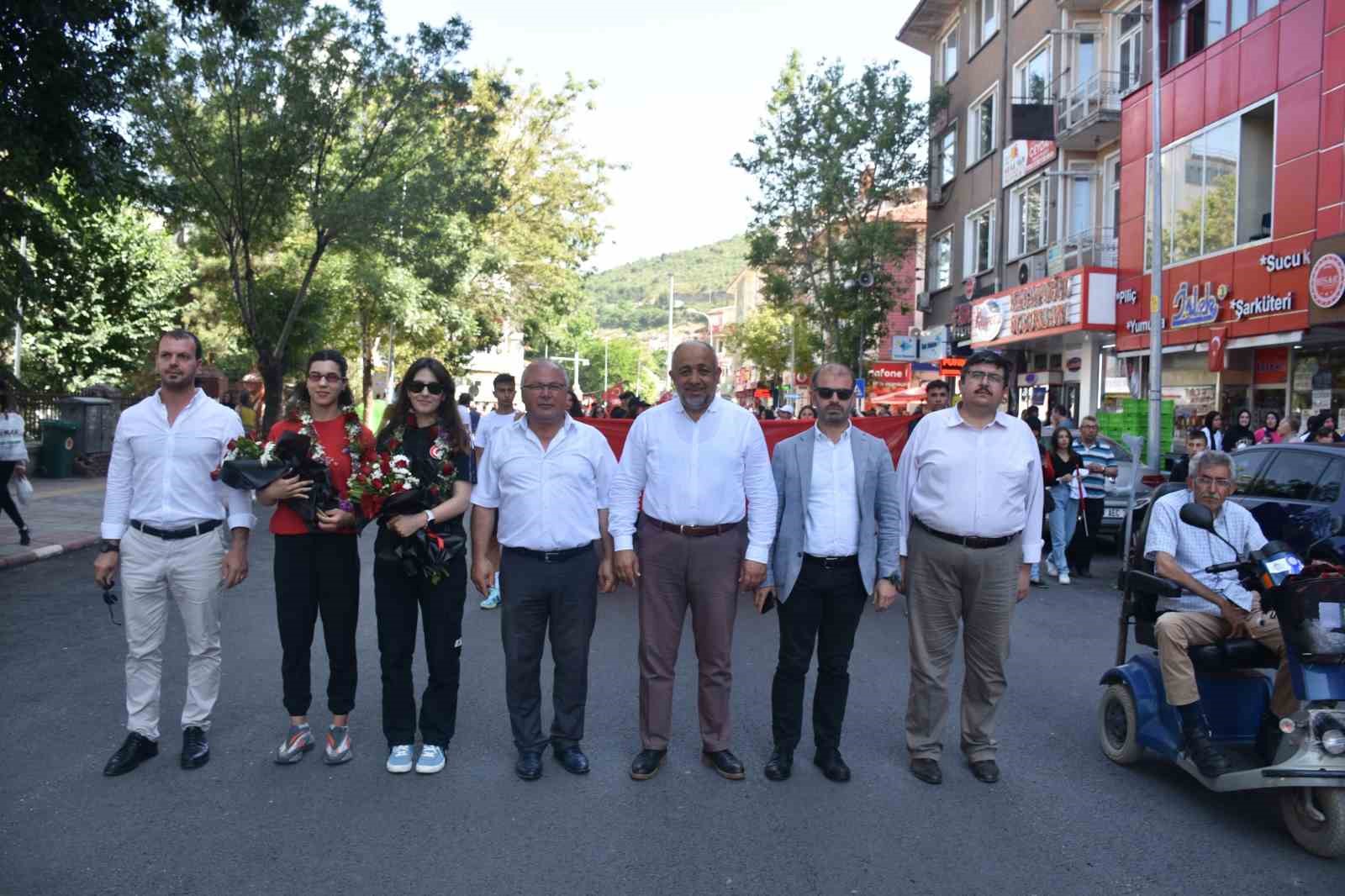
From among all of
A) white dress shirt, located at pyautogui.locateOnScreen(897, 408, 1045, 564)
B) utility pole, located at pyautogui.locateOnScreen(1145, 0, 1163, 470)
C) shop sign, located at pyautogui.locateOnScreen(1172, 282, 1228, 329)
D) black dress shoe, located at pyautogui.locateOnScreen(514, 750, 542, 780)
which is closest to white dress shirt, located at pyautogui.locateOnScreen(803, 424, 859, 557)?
white dress shirt, located at pyautogui.locateOnScreen(897, 408, 1045, 564)

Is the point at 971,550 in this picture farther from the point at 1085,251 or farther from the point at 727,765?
the point at 1085,251

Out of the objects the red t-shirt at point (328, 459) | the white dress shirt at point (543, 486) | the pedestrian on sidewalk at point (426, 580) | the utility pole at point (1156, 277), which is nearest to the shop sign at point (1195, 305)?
the utility pole at point (1156, 277)

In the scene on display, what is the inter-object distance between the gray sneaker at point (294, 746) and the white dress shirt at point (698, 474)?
69.7 inches

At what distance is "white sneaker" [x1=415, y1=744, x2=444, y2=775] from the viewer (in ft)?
16.5

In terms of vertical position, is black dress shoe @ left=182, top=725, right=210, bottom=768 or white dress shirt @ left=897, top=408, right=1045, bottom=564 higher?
white dress shirt @ left=897, top=408, right=1045, bottom=564

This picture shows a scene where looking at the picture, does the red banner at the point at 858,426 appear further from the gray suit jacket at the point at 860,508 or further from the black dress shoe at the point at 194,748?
the black dress shoe at the point at 194,748

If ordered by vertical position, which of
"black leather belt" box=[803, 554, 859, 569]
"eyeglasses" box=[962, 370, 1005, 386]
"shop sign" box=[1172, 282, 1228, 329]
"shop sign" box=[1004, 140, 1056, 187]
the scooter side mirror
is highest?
"shop sign" box=[1004, 140, 1056, 187]

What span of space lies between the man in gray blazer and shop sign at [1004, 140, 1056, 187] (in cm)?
2431

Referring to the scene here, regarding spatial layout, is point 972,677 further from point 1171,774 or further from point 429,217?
point 429,217

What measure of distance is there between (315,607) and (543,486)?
1.24 metres

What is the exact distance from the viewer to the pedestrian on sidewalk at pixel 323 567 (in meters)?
4.99

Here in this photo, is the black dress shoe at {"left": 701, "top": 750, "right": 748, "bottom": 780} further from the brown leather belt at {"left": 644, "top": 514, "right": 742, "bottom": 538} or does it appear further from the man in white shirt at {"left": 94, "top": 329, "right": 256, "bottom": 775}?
the man in white shirt at {"left": 94, "top": 329, "right": 256, "bottom": 775}

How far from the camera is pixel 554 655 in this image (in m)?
5.20

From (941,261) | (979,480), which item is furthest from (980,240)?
(979,480)
